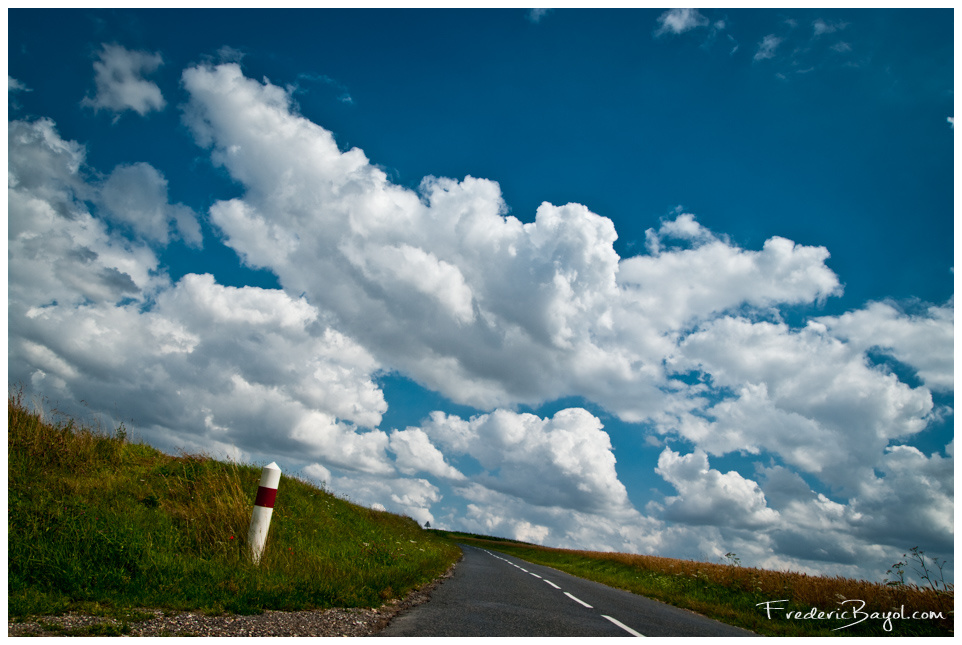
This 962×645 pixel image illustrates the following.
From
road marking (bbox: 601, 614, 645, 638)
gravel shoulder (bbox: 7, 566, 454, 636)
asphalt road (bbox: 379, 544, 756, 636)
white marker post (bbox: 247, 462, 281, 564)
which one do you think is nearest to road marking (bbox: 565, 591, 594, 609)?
asphalt road (bbox: 379, 544, 756, 636)

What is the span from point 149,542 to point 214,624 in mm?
3424

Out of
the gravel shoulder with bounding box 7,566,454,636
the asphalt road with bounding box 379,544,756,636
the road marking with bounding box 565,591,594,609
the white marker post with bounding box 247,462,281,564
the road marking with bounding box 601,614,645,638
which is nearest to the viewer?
the gravel shoulder with bounding box 7,566,454,636

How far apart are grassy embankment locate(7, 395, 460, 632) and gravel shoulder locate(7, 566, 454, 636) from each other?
10.8 inches

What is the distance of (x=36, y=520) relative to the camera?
25.8ft

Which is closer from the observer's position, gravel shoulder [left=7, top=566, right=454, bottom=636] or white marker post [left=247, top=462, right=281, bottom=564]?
gravel shoulder [left=7, top=566, right=454, bottom=636]

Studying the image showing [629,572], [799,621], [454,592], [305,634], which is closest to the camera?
[305,634]

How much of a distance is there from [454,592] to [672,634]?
14.2 feet

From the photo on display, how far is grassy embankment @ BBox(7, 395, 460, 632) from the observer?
640cm

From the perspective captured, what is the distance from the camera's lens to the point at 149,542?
26.1 ft

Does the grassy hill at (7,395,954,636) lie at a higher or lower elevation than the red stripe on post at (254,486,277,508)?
lower

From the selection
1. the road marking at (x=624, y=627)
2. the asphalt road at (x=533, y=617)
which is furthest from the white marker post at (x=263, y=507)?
the road marking at (x=624, y=627)

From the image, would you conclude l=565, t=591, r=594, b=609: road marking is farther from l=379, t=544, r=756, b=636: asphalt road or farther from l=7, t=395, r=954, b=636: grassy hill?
l=7, t=395, r=954, b=636: grassy hill
